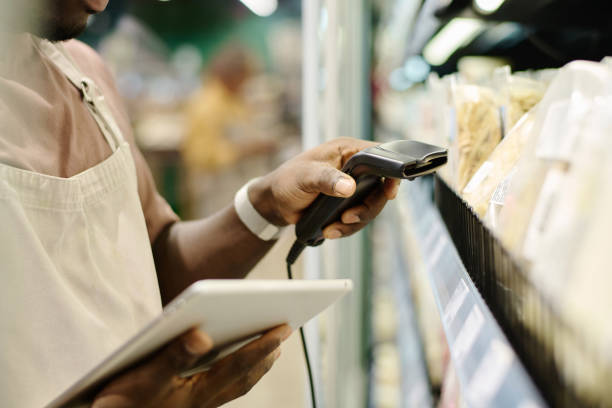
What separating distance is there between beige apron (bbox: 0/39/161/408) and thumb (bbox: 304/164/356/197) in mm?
344

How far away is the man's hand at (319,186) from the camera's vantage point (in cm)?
88

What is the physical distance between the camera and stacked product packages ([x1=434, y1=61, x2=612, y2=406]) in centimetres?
26

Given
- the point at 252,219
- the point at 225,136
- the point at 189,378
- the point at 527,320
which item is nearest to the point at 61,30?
the point at 252,219

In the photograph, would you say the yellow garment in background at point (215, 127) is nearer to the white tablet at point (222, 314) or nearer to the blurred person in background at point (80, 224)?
the blurred person in background at point (80, 224)

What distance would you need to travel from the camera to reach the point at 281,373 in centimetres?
119

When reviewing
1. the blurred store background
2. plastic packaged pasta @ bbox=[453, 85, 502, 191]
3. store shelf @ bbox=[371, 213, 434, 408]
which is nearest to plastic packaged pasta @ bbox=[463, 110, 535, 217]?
plastic packaged pasta @ bbox=[453, 85, 502, 191]

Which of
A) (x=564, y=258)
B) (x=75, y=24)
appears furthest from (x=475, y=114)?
(x=75, y=24)

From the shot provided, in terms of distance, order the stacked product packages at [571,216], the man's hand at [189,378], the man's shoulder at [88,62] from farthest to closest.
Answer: the man's shoulder at [88,62]
the man's hand at [189,378]
the stacked product packages at [571,216]

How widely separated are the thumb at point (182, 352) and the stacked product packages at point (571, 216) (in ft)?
0.96

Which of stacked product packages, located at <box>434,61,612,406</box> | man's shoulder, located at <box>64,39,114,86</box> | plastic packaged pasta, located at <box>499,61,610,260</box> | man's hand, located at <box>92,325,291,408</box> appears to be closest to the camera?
stacked product packages, located at <box>434,61,612,406</box>

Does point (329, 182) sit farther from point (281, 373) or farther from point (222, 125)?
point (222, 125)

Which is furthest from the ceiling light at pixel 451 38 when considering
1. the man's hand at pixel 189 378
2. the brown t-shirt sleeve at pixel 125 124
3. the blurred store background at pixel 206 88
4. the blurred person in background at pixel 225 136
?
the blurred person in background at pixel 225 136

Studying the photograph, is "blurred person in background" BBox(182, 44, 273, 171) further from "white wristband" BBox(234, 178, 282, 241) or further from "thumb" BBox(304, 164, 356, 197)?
"thumb" BBox(304, 164, 356, 197)

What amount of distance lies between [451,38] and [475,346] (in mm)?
1387
